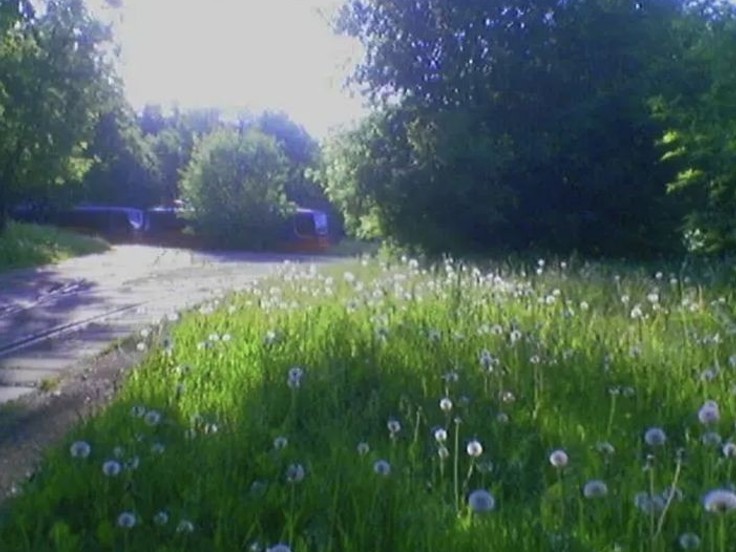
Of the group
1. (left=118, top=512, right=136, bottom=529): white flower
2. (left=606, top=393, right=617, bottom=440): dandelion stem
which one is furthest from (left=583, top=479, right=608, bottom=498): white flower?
(left=118, top=512, right=136, bottom=529): white flower

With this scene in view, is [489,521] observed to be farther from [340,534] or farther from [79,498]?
[79,498]

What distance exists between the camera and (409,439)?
494 centimetres

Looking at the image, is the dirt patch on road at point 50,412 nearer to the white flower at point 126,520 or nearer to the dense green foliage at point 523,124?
the white flower at point 126,520

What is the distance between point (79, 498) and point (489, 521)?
162 cm

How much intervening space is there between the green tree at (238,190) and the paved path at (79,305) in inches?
884

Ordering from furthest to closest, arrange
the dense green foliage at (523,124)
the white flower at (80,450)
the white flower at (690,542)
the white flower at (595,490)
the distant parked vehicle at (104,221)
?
the distant parked vehicle at (104,221), the dense green foliage at (523,124), the white flower at (80,450), the white flower at (595,490), the white flower at (690,542)

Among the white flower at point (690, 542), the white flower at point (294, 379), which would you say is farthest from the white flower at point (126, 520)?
the white flower at point (294, 379)

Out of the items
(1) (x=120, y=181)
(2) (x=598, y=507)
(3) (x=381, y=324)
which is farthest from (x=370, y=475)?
(1) (x=120, y=181)

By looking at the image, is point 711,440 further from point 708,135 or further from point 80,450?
point 708,135

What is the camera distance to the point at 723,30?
66.9 ft

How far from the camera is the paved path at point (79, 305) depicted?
395 inches

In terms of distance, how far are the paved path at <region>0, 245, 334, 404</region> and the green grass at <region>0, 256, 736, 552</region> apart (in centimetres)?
209

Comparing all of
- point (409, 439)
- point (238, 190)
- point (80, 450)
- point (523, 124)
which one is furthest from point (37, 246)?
point (80, 450)

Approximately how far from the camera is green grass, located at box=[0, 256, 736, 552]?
142 inches
